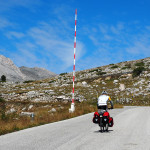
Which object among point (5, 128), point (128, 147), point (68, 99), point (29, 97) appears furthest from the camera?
point (29, 97)

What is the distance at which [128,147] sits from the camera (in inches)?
285

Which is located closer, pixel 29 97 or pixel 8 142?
pixel 8 142

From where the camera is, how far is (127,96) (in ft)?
134

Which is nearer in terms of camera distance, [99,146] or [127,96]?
[99,146]

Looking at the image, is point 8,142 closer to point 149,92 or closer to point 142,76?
point 149,92

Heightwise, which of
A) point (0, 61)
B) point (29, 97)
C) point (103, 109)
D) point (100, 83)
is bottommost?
point (103, 109)

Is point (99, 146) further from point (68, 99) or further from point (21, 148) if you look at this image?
point (68, 99)

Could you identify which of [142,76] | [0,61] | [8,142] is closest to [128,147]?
[8,142]

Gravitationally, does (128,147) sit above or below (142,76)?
below

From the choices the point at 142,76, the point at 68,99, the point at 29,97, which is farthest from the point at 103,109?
the point at 142,76

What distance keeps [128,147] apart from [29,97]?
34.2 metres

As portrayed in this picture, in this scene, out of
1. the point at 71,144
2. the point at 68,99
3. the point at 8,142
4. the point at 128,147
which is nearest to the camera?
the point at 128,147

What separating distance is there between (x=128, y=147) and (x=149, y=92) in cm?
3652

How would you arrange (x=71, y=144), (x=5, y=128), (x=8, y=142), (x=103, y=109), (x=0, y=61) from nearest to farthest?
1. (x=71, y=144)
2. (x=8, y=142)
3. (x=103, y=109)
4. (x=5, y=128)
5. (x=0, y=61)
